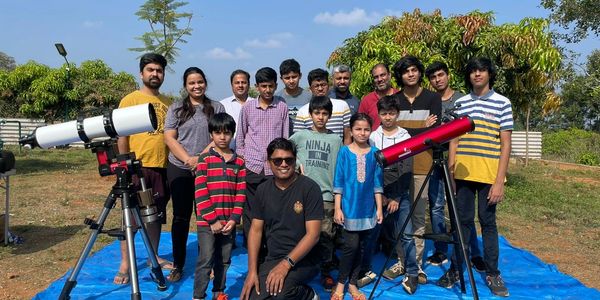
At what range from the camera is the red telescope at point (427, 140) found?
3.05m

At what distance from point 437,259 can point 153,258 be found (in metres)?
2.67

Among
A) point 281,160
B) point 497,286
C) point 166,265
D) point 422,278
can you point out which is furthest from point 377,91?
point 166,265

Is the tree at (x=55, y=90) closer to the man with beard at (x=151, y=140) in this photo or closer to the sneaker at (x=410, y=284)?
the man with beard at (x=151, y=140)

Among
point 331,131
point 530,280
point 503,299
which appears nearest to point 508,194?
point 530,280

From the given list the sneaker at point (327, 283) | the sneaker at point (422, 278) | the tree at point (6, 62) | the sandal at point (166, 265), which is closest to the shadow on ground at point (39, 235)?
the sandal at point (166, 265)

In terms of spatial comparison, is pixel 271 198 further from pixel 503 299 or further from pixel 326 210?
pixel 503 299

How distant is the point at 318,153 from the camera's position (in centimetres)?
351

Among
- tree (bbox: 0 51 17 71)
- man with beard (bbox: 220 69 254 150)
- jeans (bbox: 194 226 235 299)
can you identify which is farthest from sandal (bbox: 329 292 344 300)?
tree (bbox: 0 51 17 71)

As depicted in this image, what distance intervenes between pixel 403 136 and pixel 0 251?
457cm

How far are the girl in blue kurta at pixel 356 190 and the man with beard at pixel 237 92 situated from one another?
1250 mm

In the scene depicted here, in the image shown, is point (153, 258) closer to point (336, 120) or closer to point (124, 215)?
point (124, 215)

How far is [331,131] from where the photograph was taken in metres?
3.74

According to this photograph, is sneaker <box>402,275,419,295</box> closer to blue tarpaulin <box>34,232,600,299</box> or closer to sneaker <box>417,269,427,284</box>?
blue tarpaulin <box>34,232,600,299</box>

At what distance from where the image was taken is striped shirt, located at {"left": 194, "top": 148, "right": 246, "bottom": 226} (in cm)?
316
